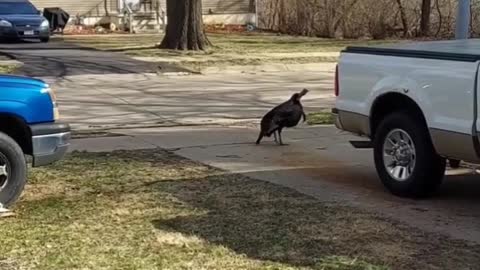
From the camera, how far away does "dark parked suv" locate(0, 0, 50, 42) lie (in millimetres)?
30438

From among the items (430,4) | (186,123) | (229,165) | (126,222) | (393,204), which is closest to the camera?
(126,222)

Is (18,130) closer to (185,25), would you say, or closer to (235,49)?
(185,25)

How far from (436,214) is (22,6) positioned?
2678 centimetres

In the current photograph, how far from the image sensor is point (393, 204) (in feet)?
26.2

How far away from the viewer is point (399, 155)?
27.2 ft

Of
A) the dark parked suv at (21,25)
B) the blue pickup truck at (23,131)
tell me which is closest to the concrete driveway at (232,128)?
the blue pickup truck at (23,131)

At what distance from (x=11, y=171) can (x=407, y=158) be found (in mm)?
3395

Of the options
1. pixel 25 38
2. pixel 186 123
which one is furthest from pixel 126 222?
pixel 25 38

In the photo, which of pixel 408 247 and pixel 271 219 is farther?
pixel 271 219

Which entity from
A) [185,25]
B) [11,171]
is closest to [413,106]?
[11,171]

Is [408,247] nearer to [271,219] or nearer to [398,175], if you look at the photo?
[271,219]

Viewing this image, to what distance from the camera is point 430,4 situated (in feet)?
117

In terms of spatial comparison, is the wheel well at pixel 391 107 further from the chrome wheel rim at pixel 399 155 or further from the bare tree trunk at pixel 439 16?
the bare tree trunk at pixel 439 16

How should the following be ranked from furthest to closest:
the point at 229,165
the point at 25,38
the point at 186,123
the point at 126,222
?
the point at 25,38 → the point at 186,123 → the point at 229,165 → the point at 126,222
